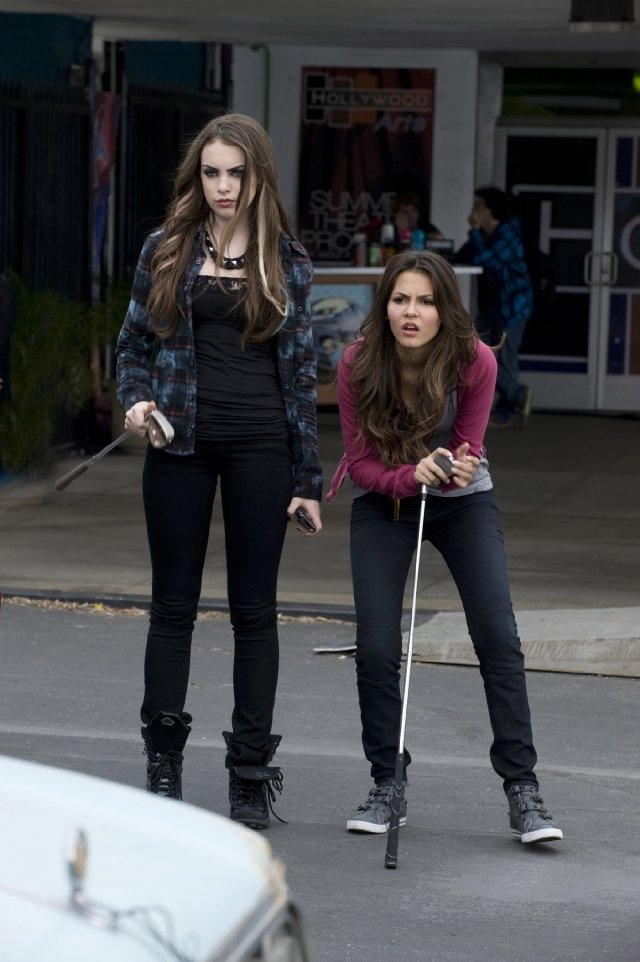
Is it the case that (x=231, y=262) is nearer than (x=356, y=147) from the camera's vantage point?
Yes

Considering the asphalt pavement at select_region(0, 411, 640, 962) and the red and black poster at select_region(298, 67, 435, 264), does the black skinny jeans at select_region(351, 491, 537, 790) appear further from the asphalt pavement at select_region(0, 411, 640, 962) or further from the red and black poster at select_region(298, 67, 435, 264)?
the red and black poster at select_region(298, 67, 435, 264)

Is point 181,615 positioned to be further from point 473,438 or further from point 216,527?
point 216,527

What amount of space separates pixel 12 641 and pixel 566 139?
1071 cm

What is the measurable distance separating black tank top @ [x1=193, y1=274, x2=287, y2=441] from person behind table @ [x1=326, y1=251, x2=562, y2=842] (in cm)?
32

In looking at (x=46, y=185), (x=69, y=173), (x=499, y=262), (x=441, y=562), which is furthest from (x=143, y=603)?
(x=499, y=262)

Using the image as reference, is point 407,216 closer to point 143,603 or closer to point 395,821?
point 143,603

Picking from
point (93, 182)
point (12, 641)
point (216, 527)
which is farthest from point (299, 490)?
point (93, 182)

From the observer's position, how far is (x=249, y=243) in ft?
16.7

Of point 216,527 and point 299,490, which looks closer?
point 299,490

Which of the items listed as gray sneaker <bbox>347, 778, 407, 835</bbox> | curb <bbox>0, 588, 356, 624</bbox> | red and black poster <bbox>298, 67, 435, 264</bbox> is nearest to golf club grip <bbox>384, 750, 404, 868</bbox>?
gray sneaker <bbox>347, 778, 407, 835</bbox>

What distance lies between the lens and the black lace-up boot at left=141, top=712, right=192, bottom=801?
518 cm

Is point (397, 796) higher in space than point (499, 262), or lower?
lower

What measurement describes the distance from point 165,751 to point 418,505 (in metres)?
0.99

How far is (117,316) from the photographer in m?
13.0
